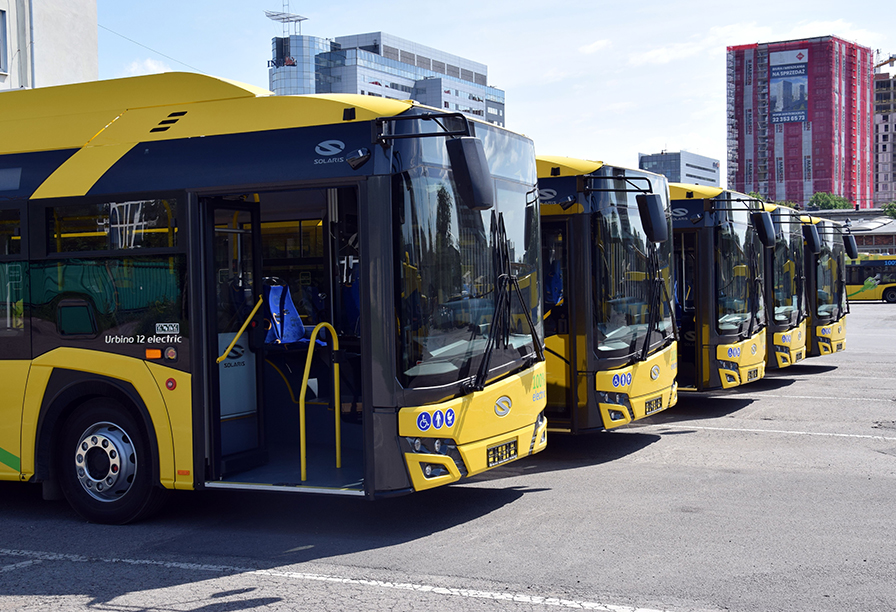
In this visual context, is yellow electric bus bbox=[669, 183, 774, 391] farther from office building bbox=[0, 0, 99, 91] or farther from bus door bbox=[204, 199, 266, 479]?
office building bbox=[0, 0, 99, 91]

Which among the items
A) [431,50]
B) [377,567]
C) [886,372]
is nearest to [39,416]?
[377,567]

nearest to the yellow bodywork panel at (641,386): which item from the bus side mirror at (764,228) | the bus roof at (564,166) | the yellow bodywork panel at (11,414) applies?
the bus roof at (564,166)

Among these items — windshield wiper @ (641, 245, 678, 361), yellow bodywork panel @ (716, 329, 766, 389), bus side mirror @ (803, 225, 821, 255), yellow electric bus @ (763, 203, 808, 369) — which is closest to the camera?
windshield wiper @ (641, 245, 678, 361)

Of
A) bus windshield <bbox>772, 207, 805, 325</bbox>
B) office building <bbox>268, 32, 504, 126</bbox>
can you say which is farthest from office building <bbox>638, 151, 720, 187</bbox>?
bus windshield <bbox>772, 207, 805, 325</bbox>

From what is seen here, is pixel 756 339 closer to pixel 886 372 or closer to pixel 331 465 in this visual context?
pixel 886 372

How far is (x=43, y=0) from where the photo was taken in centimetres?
2759

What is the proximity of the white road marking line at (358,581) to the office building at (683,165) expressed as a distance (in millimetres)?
172964

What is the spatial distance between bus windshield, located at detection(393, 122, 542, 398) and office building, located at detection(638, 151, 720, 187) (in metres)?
171

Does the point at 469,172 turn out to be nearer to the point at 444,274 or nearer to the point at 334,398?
the point at 444,274

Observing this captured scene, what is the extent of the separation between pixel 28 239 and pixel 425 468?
3689 millimetres

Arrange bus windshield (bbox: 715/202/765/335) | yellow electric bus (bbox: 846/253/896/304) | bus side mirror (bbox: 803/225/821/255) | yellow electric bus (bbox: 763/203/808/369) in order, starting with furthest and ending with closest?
yellow electric bus (bbox: 846/253/896/304) → bus side mirror (bbox: 803/225/821/255) → yellow electric bus (bbox: 763/203/808/369) → bus windshield (bbox: 715/202/765/335)

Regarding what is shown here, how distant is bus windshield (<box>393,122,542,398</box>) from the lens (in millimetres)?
6188

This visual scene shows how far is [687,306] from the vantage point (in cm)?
1430

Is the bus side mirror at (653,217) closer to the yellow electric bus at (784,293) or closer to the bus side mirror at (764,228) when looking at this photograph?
the bus side mirror at (764,228)
